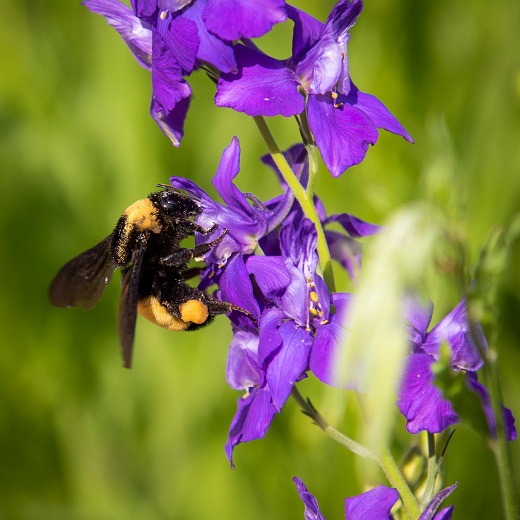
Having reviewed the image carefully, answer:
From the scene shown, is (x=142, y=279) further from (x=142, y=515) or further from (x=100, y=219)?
(x=100, y=219)

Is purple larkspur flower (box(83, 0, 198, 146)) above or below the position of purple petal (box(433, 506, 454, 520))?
above

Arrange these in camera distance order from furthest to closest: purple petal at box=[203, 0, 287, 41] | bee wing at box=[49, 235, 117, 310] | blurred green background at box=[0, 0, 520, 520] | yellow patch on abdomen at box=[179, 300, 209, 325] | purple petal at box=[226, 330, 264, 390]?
blurred green background at box=[0, 0, 520, 520] → bee wing at box=[49, 235, 117, 310] → yellow patch on abdomen at box=[179, 300, 209, 325] → purple petal at box=[226, 330, 264, 390] → purple petal at box=[203, 0, 287, 41]

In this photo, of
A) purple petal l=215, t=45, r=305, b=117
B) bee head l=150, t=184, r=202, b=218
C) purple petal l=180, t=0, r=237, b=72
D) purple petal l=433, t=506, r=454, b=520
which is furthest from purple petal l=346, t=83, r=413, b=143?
purple petal l=433, t=506, r=454, b=520

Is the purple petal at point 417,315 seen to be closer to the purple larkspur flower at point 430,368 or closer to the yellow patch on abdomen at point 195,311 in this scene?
the purple larkspur flower at point 430,368

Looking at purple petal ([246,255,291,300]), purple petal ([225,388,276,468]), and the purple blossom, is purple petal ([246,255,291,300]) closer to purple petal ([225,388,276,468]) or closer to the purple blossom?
purple petal ([225,388,276,468])

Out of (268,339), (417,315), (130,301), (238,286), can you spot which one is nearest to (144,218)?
(130,301)

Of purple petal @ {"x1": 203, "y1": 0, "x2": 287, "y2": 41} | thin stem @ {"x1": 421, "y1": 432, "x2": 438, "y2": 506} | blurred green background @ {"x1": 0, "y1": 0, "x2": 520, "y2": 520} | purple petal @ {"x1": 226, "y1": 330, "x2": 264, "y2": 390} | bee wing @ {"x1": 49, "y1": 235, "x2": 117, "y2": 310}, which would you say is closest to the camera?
purple petal @ {"x1": 203, "y1": 0, "x2": 287, "y2": 41}

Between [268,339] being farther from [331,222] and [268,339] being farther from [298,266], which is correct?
[331,222]
